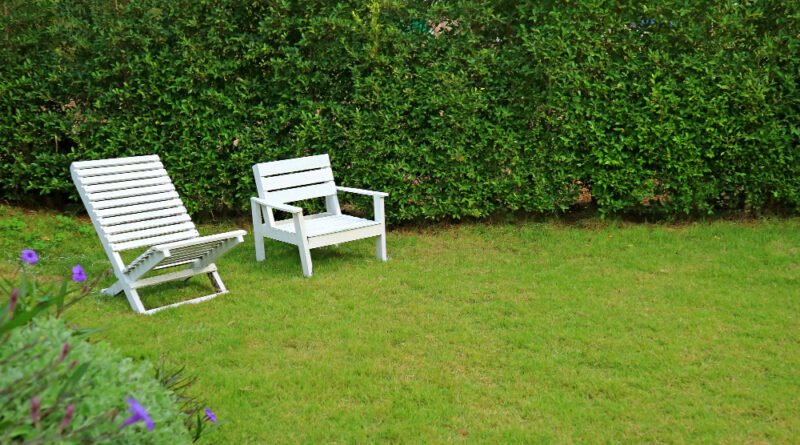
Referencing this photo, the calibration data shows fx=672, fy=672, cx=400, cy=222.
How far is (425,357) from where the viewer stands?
396cm

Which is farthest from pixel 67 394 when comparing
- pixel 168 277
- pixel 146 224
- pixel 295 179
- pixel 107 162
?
pixel 295 179

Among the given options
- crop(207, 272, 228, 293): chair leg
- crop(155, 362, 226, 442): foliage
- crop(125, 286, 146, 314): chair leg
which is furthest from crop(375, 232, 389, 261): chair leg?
crop(155, 362, 226, 442): foliage

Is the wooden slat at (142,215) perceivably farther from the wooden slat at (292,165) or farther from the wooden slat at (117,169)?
the wooden slat at (292,165)

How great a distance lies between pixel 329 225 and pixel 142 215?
1554 millimetres

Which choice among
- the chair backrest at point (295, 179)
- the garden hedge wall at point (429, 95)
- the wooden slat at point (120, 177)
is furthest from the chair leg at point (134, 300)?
the garden hedge wall at point (429, 95)

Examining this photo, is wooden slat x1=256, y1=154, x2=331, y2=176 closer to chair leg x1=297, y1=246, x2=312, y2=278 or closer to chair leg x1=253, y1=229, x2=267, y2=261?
chair leg x1=253, y1=229, x2=267, y2=261

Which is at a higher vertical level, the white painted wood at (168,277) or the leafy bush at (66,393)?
the leafy bush at (66,393)

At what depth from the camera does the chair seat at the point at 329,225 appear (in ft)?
18.5

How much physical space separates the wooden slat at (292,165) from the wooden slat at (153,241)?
967mm

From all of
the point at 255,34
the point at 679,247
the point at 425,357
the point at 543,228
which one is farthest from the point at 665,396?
the point at 255,34

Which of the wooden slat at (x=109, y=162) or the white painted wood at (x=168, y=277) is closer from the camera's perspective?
the white painted wood at (x=168, y=277)

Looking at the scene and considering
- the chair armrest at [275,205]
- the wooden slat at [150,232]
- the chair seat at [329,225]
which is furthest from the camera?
the chair seat at [329,225]

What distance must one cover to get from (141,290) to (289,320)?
4.91 ft

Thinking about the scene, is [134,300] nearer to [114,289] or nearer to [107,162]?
[114,289]
